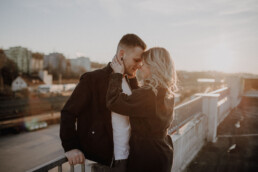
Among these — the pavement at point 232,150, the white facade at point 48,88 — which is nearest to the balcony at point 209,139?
the pavement at point 232,150

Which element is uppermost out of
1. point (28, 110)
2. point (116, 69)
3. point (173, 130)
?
point (116, 69)

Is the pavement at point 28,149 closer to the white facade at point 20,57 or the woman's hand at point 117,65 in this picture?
the woman's hand at point 117,65

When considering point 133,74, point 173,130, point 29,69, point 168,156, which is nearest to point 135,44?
point 133,74

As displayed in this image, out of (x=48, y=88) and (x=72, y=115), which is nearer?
(x=72, y=115)

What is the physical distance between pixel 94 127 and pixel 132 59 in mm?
824

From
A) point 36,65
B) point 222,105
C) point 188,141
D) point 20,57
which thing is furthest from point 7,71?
point 188,141

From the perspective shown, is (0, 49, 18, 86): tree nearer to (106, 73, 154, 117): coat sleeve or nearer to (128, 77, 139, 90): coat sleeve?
(128, 77, 139, 90): coat sleeve

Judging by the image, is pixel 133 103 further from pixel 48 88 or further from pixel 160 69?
pixel 48 88

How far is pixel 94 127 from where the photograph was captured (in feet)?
6.50

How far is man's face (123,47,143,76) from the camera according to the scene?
228cm

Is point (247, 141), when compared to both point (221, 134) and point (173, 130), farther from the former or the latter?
point (173, 130)

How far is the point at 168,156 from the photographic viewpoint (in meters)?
2.03

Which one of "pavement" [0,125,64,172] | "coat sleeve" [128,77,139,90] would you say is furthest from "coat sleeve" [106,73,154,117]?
"pavement" [0,125,64,172]

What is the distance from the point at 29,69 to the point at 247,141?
355 ft
